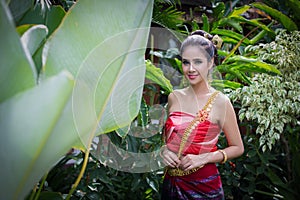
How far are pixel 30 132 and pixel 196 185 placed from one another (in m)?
0.95

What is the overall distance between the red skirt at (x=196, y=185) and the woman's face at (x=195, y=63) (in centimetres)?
31

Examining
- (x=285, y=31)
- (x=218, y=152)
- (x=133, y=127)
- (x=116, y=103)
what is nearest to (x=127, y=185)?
(x=133, y=127)

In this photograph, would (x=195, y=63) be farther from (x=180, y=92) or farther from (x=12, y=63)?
(x=12, y=63)

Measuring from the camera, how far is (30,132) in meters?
0.40

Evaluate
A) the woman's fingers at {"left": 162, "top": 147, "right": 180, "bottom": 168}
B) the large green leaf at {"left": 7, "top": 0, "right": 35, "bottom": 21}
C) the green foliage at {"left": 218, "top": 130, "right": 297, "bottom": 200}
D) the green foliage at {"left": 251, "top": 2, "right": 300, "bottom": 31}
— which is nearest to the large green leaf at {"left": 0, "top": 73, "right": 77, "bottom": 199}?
the large green leaf at {"left": 7, "top": 0, "right": 35, "bottom": 21}

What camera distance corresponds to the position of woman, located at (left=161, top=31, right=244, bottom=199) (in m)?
1.20

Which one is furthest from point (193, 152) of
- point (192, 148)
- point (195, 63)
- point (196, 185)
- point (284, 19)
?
point (284, 19)

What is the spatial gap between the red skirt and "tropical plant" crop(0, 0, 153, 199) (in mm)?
513

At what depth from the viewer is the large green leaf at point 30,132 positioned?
15.2 inches

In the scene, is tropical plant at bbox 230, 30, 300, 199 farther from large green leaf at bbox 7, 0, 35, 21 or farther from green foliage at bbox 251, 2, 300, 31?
large green leaf at bbox 7, 0, 35, 21

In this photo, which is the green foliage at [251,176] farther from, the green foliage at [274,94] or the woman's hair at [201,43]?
the woman's hair at [201,43]

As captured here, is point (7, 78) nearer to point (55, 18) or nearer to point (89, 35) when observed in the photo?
point (89, 35)

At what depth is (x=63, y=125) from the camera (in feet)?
1.36

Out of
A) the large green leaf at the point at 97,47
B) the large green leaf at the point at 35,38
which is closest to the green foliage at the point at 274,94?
the large green leaf at the point at 97,47
